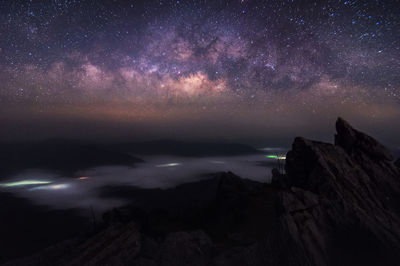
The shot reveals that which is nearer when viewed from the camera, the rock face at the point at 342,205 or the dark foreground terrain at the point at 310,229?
the rock face at the point at 342,205

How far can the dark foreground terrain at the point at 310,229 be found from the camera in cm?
1523

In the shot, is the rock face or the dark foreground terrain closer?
the rock face

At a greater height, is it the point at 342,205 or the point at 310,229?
the point at 342,205

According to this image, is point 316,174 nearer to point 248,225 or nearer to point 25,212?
point 248,225

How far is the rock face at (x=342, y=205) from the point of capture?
Result: 1488cm

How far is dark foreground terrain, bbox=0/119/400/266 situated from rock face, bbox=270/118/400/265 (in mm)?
68

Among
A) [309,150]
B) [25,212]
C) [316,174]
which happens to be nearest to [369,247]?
[316,174]

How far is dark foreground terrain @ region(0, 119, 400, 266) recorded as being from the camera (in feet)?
50.0

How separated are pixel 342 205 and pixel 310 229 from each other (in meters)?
4.74

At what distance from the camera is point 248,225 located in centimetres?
3102

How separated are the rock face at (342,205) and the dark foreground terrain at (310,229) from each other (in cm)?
7

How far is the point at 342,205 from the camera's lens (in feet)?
59.6

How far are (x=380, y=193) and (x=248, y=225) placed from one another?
17.7 m

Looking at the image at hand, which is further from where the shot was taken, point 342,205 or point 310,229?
point 342,205
